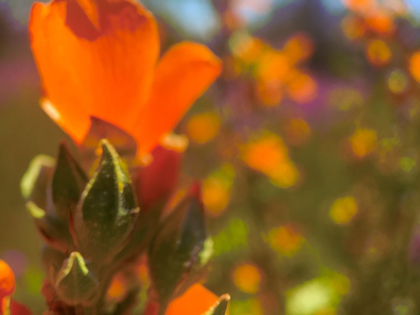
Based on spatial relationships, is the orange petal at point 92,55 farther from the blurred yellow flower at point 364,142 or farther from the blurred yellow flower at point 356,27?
the blurred yellow flower at point 364,142

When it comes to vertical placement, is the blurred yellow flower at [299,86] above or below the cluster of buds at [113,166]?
below

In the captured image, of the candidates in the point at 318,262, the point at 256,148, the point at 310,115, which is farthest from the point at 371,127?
the point at 310,115

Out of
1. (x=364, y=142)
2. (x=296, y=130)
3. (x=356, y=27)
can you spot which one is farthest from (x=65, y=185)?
(x=296, y=130)

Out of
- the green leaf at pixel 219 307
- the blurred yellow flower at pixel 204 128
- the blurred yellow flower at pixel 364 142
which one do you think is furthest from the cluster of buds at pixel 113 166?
the blurred yellow flower at pixel 204 128

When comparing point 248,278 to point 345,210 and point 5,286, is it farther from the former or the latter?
point 5,286

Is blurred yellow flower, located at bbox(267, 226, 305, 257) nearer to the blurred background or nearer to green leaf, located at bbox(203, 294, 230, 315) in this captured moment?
the blurred background

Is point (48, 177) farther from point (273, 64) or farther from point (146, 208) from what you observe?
point (273, 64)
